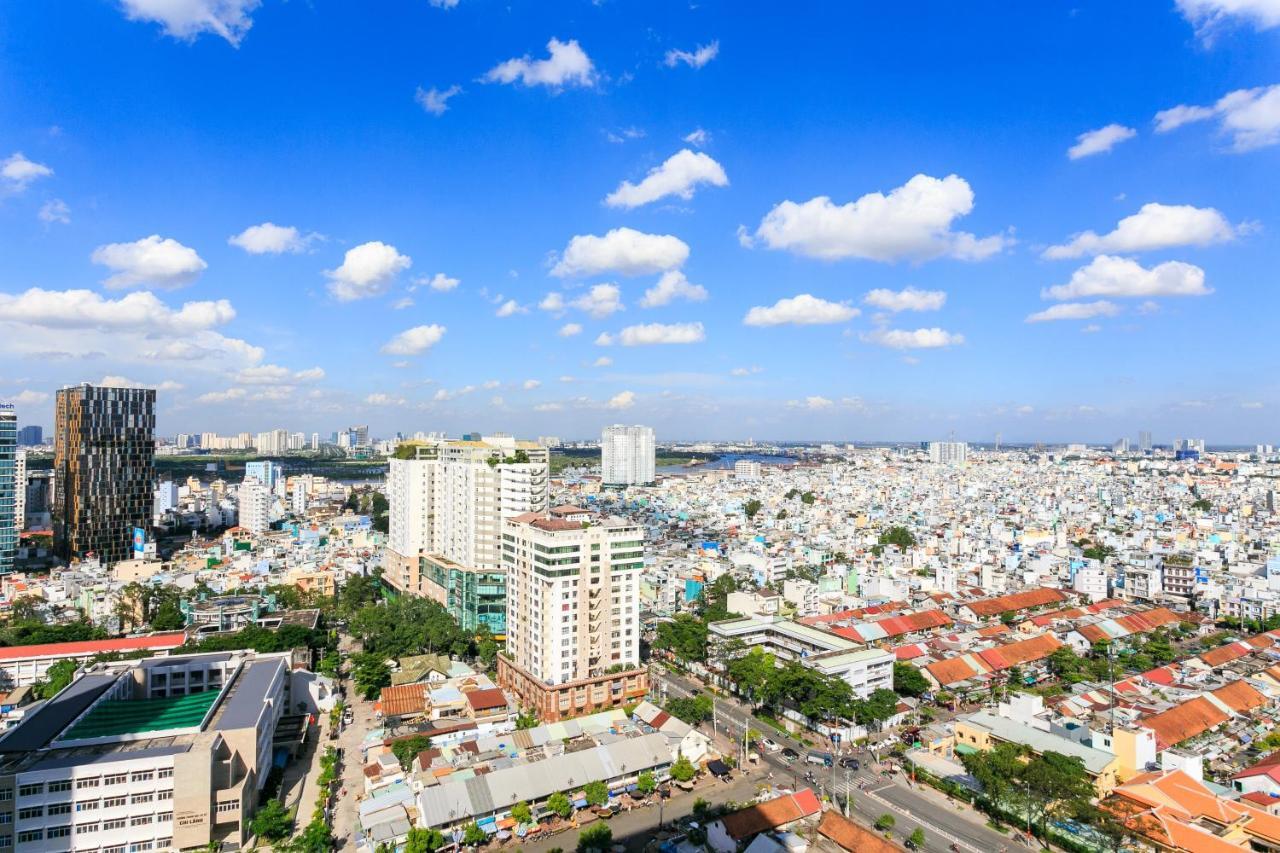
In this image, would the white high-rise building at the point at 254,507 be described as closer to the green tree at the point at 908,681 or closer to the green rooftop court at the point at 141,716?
the green rooftop court at the point at 141,716

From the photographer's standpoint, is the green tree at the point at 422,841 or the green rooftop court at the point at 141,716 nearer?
the green tree at the point at 422,841

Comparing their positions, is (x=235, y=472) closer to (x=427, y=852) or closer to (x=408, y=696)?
(x=408, y=696)

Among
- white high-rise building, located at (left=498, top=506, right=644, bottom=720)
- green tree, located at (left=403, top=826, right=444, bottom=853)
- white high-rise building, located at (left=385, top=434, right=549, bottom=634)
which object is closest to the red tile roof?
white high-rise building, located at (left=385, top=434, right=549, bottom=634)

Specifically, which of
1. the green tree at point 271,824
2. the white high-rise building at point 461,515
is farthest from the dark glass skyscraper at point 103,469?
the green tree at point 271,824

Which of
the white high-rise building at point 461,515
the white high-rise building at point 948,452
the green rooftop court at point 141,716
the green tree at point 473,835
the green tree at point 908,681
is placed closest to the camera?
the green tree at point 473,835

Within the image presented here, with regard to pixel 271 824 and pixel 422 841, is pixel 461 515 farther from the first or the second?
pixel 422 841

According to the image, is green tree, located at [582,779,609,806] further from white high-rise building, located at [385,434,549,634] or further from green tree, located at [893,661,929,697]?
white high-rise building, located at [385,434,549,634]

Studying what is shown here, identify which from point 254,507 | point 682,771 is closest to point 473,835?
point 682,771

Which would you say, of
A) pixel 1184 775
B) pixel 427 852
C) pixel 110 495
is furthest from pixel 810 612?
Result: pixel 110 495
